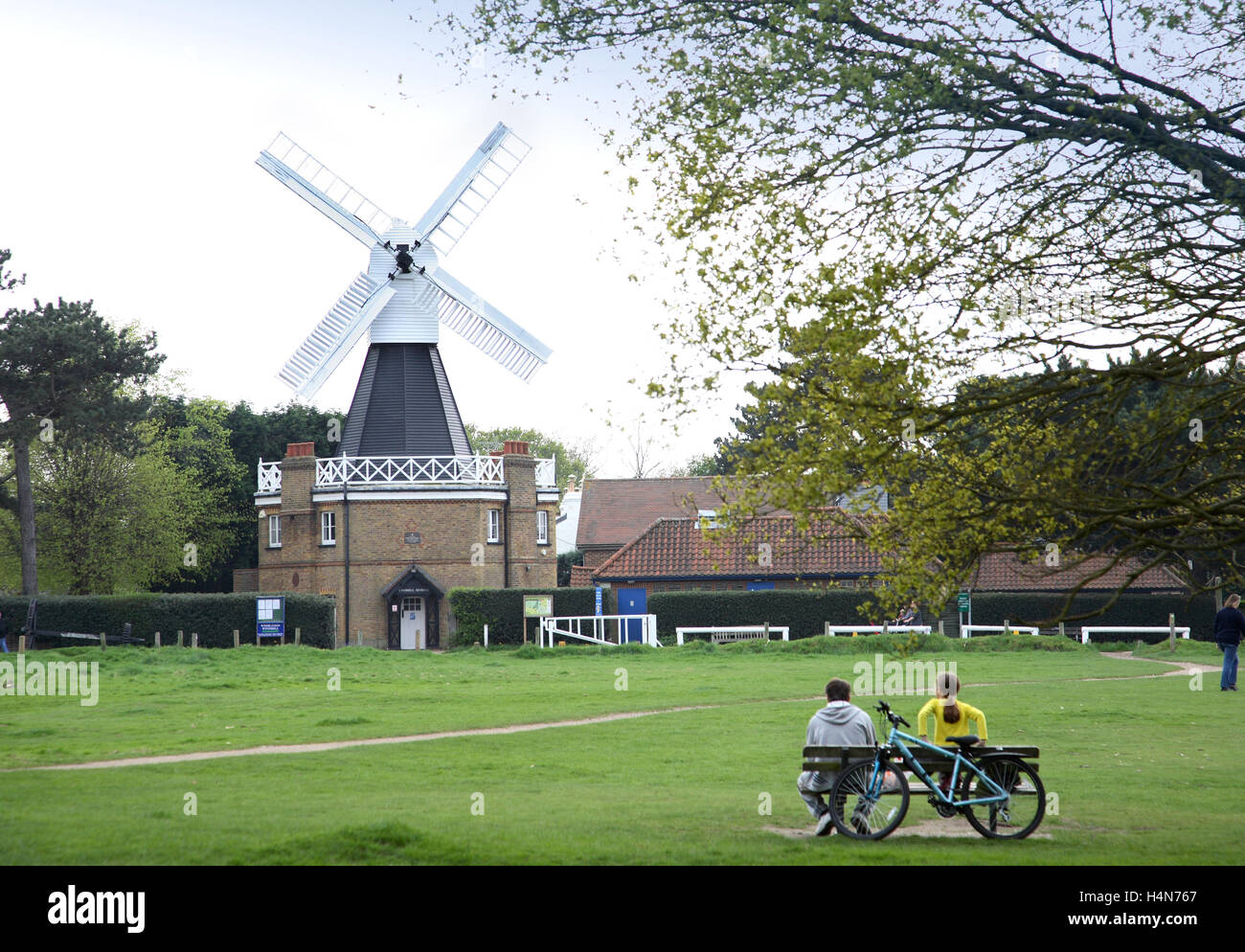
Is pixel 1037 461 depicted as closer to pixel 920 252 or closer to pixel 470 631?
pixel 920 252

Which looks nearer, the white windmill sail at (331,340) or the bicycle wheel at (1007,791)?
the bicycle wheel at (1007,791)

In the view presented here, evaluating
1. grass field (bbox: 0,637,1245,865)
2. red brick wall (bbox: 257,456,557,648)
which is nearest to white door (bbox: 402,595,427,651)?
red brick wall (bbox: 257,456,557,648)

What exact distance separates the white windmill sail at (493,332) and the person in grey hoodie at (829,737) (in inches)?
1544

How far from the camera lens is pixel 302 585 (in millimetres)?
48125

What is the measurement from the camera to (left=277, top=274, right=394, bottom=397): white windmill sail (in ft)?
153

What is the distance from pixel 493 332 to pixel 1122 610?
2481cm

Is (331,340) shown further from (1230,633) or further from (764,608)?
(1230,633)

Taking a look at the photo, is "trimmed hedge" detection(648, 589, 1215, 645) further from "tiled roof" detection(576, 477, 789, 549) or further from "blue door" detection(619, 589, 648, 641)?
"tiled roof" detection(576, 477, 789, 549)

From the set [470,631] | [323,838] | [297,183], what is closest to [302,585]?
[470,631]

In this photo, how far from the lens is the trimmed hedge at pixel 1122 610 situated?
4184 centimetres

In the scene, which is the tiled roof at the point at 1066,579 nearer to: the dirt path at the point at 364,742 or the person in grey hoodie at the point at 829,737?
the dirt path at the point at 364,742

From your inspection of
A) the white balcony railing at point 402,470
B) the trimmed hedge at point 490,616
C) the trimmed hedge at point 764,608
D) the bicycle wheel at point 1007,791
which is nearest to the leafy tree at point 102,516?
the white balcony railing at point 402,470

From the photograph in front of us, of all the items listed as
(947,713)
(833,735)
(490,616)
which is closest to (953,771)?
(833,735)

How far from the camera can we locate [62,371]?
39.6m
